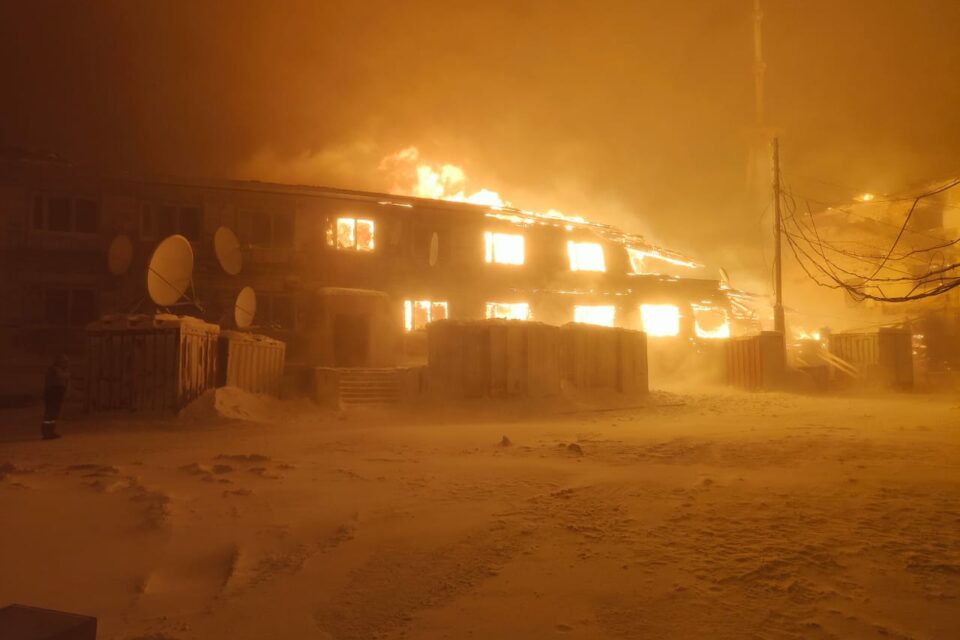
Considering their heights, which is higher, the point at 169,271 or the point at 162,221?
the point at 162,221

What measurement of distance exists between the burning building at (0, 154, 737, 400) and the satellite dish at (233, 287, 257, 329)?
0.88 meters

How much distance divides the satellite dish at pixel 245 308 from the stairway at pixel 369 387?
5589 mm

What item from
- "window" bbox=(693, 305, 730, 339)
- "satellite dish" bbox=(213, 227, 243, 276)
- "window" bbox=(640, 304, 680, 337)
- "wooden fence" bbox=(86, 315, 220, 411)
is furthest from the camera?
"window" bbox=(693, 305, 730, 339)

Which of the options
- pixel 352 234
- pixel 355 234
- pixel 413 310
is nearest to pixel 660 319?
pixel 413 310

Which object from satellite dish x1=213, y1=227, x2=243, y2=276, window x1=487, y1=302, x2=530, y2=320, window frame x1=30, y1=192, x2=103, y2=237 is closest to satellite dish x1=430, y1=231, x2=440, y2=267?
window x1=487, y1=302, x2=530, y2=320

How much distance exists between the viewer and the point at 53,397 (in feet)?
37.3

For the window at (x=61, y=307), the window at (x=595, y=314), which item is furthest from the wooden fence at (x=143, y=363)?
the window at (x=595, y=314)

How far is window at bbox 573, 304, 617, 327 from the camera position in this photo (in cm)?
→ 2670

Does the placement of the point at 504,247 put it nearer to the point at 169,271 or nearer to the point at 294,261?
the point at 294,261

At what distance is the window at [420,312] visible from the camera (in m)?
23.8

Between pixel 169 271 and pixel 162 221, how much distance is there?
5226 millimetres

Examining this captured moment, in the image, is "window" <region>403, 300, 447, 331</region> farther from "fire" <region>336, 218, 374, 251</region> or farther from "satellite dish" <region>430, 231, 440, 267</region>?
"fire" <region>336, 218, 374, 251</region>

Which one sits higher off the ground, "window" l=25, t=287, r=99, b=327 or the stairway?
"window" l=25, t=287, r=99, b=327

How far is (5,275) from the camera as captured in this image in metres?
19.3
